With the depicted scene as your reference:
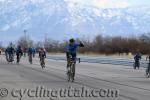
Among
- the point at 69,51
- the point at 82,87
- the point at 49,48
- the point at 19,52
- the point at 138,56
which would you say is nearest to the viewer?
the point at 82,87

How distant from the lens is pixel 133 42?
337 ft

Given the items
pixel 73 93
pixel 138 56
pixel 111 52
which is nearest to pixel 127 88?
pixel 73 93

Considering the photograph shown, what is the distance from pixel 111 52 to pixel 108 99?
85560 mm

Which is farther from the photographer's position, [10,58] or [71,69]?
[10,58]

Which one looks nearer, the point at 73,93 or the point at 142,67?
the point at 73,93

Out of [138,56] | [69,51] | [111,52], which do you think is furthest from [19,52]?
[111,52]

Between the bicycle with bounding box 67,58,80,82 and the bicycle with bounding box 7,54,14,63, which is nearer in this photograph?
the bicycle with bounding box 67,58,80,82

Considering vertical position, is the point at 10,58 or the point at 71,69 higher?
the point at 71,69

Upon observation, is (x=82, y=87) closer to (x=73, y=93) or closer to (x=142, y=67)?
(x=73, y=93)

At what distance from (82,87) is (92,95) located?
323 centimetres

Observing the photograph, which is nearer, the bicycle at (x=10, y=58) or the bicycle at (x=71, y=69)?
the bicycle at (x=71, y=69)

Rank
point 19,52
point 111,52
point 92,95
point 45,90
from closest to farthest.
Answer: point 92,95, point 45,90, point 19,52, point 111,52

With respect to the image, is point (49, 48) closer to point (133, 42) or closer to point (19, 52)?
point (133, 42)

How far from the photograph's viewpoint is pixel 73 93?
18.4 meters
